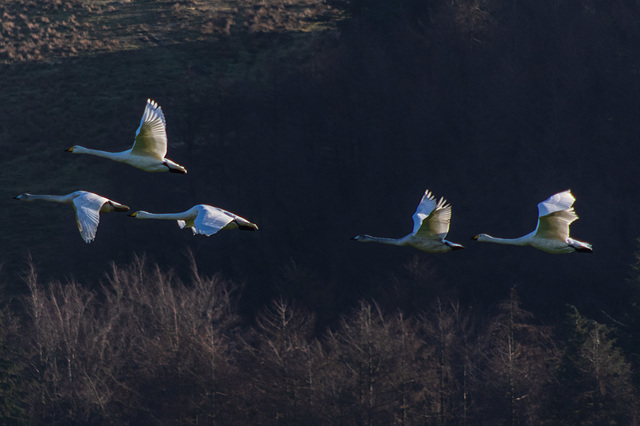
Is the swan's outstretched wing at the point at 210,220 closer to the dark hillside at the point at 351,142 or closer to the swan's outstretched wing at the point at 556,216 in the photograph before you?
the swan's outstretched wing at the point at 556,216

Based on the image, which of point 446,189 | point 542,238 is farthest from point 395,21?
point 542,238

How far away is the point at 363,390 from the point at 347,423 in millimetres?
1860

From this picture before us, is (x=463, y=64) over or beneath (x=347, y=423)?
over

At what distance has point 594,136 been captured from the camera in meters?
79.1

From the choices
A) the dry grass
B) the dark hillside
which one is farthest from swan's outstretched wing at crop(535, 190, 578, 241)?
the dry grass

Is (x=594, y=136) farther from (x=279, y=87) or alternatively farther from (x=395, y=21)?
(x=279, y=87)

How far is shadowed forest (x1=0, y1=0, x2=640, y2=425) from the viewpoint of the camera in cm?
5938

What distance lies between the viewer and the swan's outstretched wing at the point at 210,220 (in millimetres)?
21703

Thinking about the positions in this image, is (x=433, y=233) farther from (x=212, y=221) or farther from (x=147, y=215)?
(x=147, y=215)

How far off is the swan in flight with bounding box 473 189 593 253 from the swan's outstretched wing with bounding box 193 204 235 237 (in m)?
6.22

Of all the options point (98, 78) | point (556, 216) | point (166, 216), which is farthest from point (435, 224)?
point (98, 78)

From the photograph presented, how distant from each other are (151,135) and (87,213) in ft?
8.05

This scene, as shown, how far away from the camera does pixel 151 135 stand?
24.8 metres

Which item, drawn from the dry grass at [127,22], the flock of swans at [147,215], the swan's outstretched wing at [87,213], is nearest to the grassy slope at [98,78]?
the dry grass at [127,22]
